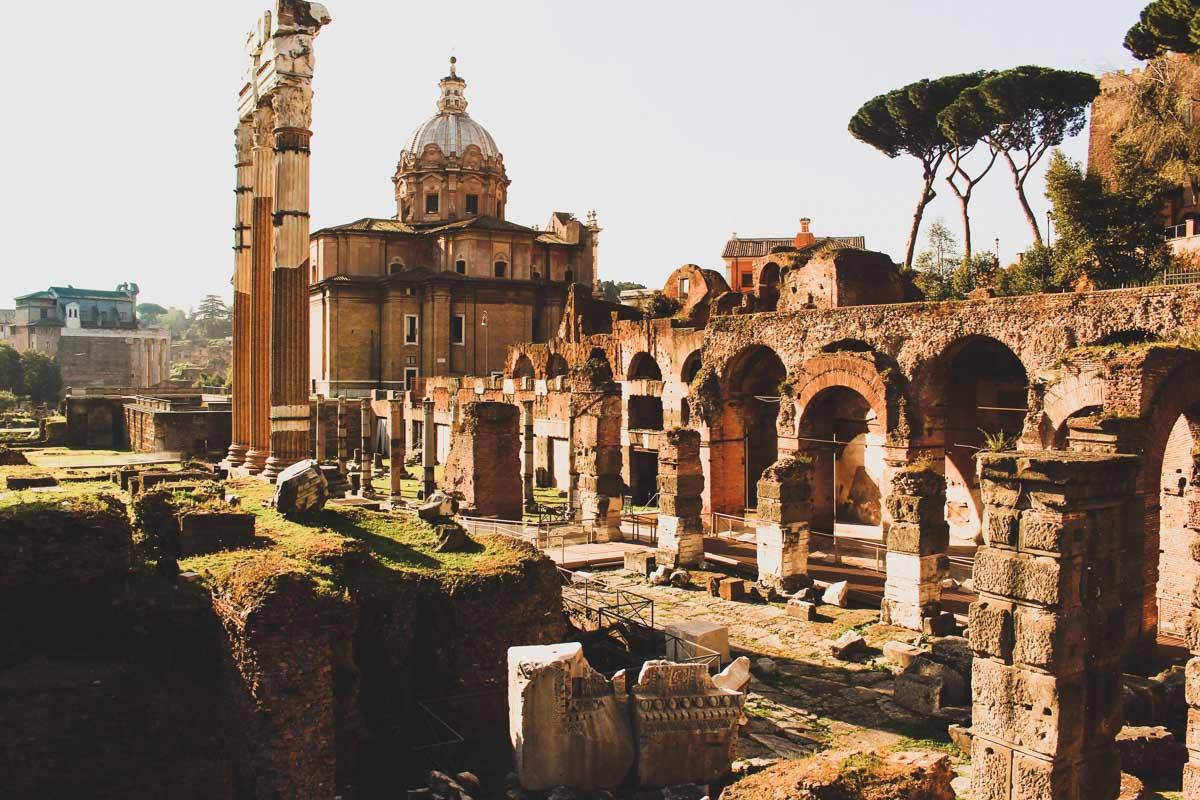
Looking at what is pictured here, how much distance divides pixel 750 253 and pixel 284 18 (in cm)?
3950

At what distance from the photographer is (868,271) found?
22.7 metres

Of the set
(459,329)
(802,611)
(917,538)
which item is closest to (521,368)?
(459,329)

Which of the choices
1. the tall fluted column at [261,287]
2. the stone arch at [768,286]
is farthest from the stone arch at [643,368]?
the tall fluted column at [261,287]

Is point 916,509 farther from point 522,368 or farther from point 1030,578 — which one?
point 522,368

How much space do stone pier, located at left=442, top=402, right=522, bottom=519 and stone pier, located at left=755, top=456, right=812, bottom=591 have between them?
4920 millimetres

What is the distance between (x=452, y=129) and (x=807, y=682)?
1579 inches

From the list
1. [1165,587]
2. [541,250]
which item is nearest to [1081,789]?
[1165,587]

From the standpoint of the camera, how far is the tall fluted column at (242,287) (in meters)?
19.6

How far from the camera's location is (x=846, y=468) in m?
22.0

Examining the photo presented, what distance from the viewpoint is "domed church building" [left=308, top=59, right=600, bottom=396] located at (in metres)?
41.8

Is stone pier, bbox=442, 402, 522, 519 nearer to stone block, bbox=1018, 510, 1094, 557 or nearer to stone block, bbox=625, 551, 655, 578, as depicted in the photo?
stone block, bbox=625, 551, 655, 578

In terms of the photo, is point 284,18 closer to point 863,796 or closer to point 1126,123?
point 863,796

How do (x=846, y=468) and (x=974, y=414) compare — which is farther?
(x=846, y=468)

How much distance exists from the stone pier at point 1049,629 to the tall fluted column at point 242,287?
15432 millimetres
